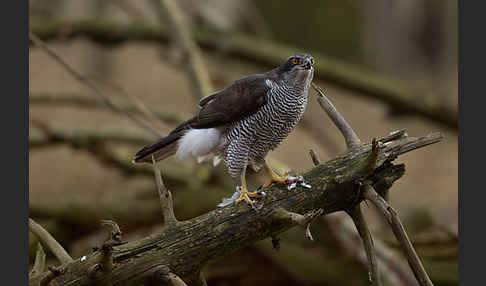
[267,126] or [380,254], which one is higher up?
[267,126]

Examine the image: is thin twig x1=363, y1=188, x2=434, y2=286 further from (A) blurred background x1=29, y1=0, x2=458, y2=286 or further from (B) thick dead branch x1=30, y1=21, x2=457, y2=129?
(B) thick dead branch x1=30, y1=21, x2=457, y2=129

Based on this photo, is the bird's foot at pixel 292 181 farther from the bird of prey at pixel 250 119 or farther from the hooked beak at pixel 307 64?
the hooked beak at pixel 307 64

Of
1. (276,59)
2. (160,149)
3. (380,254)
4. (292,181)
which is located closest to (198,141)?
(160,149)

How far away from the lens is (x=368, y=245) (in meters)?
2.09

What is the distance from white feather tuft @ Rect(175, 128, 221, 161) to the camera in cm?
272

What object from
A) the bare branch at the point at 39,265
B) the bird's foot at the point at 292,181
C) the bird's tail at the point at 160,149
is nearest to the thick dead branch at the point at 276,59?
the bird's tail at the point at 160,149

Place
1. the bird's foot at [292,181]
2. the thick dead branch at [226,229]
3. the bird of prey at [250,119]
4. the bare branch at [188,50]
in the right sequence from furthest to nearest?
the bare branch at [188,50] → the bird of prey at [250,119] → the bird's foot at [292,181] → the thick dead branch at [226,229]

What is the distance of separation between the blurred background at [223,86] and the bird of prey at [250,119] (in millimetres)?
1334

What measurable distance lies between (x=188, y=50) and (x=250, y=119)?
2357 mm

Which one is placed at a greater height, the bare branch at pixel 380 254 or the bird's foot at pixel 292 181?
the bird's foot at pixel 292 181

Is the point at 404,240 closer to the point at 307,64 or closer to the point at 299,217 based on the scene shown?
the point at 299,217

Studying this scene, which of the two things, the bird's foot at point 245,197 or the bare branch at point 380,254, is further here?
the bare branch at point 380,254

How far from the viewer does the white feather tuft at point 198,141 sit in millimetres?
2725

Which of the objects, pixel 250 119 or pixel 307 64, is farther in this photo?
pixel 250 119
